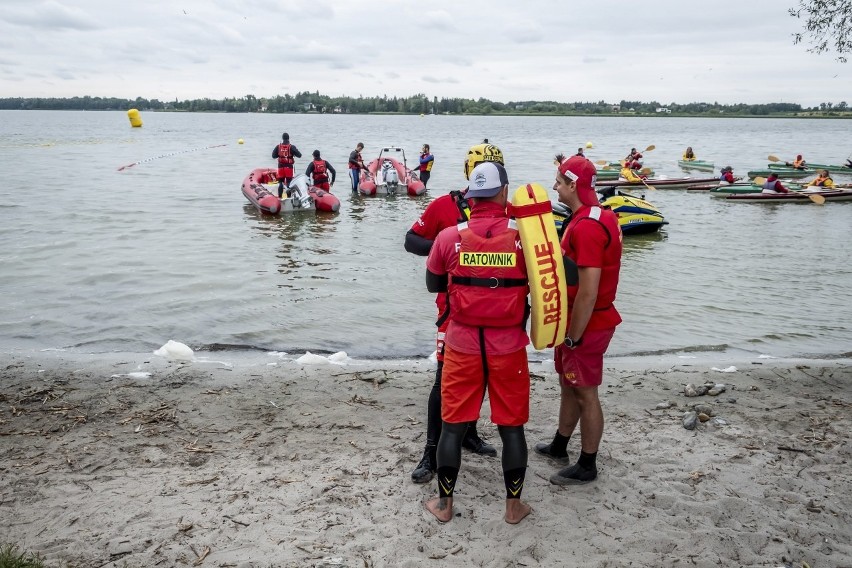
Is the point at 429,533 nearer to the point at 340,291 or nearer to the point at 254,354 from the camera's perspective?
the point at 254,354

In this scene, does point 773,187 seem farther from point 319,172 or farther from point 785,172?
point 319,172

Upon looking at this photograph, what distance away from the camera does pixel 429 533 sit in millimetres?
3654

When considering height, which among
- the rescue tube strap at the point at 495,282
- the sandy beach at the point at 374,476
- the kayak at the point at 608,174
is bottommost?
the sandy beach at the point at 374,476

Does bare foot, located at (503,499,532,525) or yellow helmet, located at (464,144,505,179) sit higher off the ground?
yellow helmet, located at (464,144,505,179)

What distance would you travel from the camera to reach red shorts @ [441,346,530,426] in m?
3.56

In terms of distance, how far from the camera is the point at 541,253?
3.39 m

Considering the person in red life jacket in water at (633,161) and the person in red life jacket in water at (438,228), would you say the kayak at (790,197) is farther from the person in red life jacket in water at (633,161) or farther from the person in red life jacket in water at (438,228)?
the person in red life jacket in water at (438,228)

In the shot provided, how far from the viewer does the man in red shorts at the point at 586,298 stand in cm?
378

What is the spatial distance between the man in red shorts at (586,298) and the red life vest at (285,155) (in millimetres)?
16034

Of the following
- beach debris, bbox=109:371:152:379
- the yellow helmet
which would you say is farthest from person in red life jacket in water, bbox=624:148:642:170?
the yellow helmet

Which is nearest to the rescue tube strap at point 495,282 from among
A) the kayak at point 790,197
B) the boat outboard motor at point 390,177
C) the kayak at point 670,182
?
the boat outboard motor at point 390,177

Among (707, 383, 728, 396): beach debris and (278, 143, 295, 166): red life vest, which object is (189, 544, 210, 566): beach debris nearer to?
(707, 383, 728, 396): beach debris

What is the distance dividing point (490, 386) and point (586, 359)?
74 cm

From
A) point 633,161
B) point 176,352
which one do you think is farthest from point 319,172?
point 176,352
